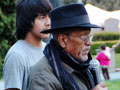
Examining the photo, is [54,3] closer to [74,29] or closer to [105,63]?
[74,29]

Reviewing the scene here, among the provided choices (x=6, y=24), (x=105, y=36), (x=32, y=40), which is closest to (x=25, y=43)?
(x=32, y=40)

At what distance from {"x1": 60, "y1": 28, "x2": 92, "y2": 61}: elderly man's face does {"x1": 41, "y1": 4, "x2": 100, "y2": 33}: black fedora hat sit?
0.19 feet

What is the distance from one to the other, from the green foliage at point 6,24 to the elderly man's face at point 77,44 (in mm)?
12744

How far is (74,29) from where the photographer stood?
2666mm

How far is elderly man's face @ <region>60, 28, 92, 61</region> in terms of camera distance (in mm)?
2654

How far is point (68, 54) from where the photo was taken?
8.68 ft

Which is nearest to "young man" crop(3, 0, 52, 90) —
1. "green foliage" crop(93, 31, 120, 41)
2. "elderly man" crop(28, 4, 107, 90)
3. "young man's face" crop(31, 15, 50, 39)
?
"young man's face" crop(31, 15, 50, 39)

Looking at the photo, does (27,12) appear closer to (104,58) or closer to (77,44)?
(77,44)

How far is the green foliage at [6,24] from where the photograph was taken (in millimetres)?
15529

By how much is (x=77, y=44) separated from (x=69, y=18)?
0.64 ft

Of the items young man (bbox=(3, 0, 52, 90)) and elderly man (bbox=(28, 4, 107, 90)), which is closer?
elderly man (bbox=(28, 4, 107, 90))

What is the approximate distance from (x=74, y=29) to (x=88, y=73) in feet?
1.18

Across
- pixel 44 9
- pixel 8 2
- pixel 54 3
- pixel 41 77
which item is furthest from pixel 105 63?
pixel 41 77

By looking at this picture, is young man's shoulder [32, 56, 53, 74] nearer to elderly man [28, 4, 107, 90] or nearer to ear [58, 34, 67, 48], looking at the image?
elderly man [28, 4, 107, 90]
